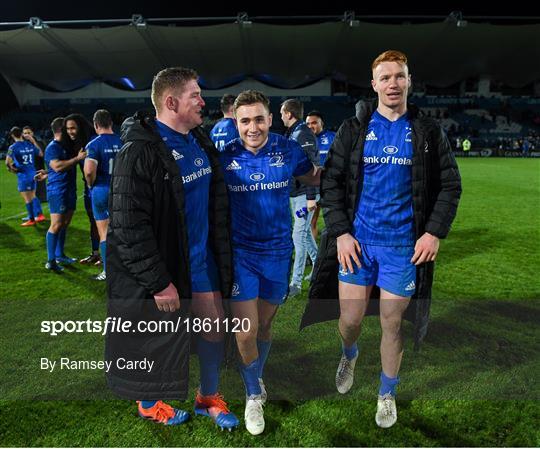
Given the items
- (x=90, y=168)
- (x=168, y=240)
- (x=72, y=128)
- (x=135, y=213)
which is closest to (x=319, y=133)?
(x=90, y=168)

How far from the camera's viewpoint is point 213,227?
2693mm

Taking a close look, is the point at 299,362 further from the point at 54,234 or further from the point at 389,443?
the point at 54,234

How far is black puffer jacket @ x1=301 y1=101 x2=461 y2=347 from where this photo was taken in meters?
2.72

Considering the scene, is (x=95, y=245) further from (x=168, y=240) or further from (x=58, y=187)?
(x=168, y=240)

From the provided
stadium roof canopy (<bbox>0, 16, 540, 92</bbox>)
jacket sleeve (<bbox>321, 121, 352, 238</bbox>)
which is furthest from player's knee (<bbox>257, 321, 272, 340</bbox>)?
stadium roof canopy (<bbox>0, 16, 540, 92</bbox>)

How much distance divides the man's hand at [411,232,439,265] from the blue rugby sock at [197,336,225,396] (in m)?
1.29

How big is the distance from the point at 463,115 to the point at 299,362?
42736mm

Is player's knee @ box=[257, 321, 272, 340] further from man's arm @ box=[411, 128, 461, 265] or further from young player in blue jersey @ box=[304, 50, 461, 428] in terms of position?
man's arm @ box=[411, 128, 461, 265]

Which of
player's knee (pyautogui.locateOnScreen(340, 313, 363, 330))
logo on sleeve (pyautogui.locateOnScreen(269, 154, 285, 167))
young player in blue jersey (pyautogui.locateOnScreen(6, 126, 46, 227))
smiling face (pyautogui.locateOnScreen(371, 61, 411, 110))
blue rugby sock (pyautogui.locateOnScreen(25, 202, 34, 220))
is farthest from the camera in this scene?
young player in blue jersey (pyautogui.locateOnScreen(6, 126, 46, 227))

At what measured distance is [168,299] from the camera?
2.46m

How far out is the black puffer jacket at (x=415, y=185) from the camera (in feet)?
8.91

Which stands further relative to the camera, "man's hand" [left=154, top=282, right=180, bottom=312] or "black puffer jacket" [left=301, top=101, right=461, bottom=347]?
"black puffer jacket" [left=301, top=101, right=461, bottom=347]

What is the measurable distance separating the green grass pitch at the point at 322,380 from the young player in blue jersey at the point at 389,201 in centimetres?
36

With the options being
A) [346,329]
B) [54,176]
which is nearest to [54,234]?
[54,176]
